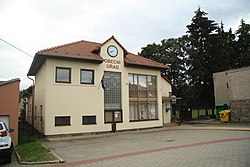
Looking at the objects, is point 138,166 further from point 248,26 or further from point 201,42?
point 248,26

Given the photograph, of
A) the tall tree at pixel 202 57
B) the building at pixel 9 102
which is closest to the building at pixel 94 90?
the building at pixel 9 102

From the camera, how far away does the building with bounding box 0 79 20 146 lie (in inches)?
487

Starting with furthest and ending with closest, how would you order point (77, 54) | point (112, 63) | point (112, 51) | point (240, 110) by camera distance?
point (240, 110) → point (112, 51) → point (112, 63) → point (77, 54)

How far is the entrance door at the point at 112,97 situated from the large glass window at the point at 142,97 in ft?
4.16

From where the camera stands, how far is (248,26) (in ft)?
129

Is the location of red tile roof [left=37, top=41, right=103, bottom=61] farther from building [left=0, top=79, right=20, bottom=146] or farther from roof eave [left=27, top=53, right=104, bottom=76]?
building [left=0, top=79, right=20, bottom=146]

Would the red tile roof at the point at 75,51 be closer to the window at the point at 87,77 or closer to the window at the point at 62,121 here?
the window at the point at 87,77

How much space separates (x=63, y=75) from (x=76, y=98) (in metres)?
2.02

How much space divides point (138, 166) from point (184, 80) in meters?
30.1

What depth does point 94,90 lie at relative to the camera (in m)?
18.5

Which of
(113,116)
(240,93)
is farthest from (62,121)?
(240,93)

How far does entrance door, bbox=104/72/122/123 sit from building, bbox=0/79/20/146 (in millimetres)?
7817

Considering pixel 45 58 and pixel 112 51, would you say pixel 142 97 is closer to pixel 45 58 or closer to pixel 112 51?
pixel 112 51

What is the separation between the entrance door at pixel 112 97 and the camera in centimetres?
1917
